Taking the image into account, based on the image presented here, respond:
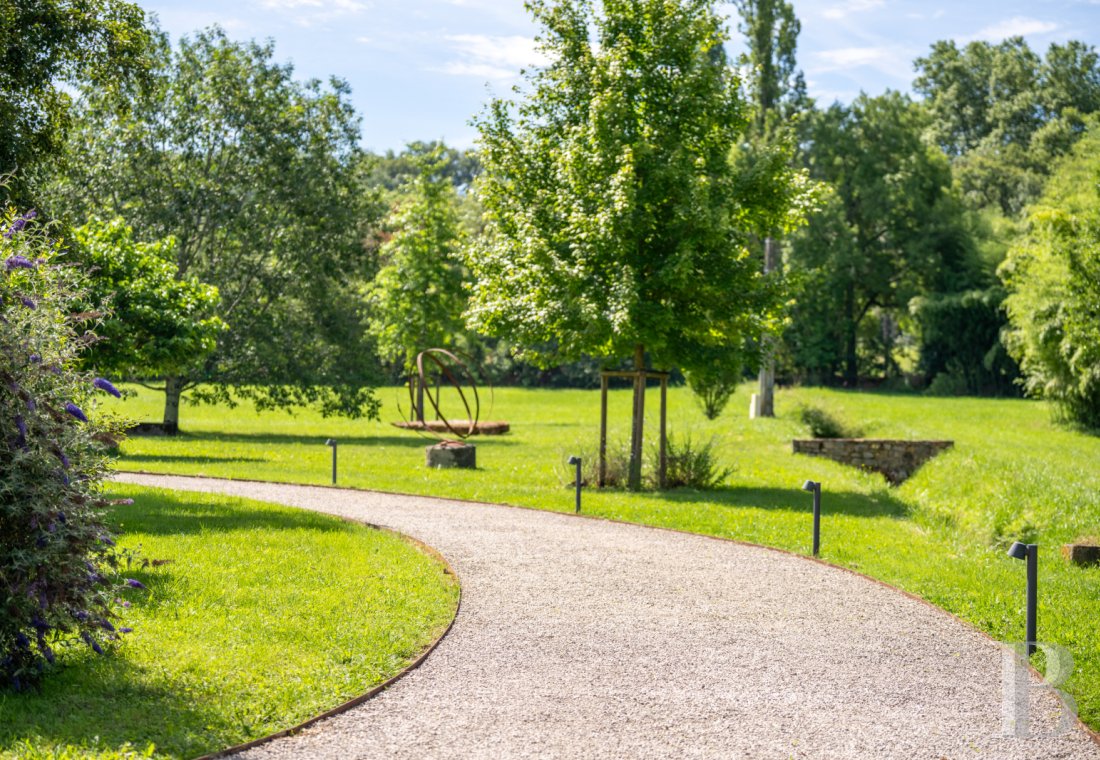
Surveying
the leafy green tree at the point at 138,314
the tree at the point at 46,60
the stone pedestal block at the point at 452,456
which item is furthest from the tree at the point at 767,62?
the tree at the point at 46,60

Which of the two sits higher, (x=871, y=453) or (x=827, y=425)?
(x=827, y=425)

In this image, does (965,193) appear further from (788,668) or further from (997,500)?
(788,668)

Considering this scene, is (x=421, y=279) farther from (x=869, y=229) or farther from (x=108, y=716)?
(x=869, y=229)

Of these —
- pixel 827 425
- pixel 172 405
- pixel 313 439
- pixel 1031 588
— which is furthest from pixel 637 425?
pixel 172 405

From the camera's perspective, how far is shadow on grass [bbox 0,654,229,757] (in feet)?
21.2

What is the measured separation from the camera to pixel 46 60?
563 inches

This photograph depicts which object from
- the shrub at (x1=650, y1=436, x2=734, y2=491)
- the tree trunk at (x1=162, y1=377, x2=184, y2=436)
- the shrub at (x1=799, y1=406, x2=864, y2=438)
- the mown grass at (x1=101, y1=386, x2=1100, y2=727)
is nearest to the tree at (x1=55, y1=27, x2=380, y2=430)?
the tree trunk at (x1=162, y1=377, x2=184, y2=436)

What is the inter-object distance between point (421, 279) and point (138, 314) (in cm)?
1759

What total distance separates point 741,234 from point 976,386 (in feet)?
141

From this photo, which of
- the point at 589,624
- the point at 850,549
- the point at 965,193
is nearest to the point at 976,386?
the point at 965,193

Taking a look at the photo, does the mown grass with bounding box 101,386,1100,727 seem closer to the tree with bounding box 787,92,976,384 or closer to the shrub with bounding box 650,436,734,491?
the shrub with bounding box 650,436,734,491

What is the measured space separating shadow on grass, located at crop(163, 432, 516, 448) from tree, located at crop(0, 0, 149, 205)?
14.6 meters

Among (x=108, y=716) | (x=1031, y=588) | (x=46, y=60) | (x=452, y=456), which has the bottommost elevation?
Result: (x=108, y=716)

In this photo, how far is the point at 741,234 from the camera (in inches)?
805
